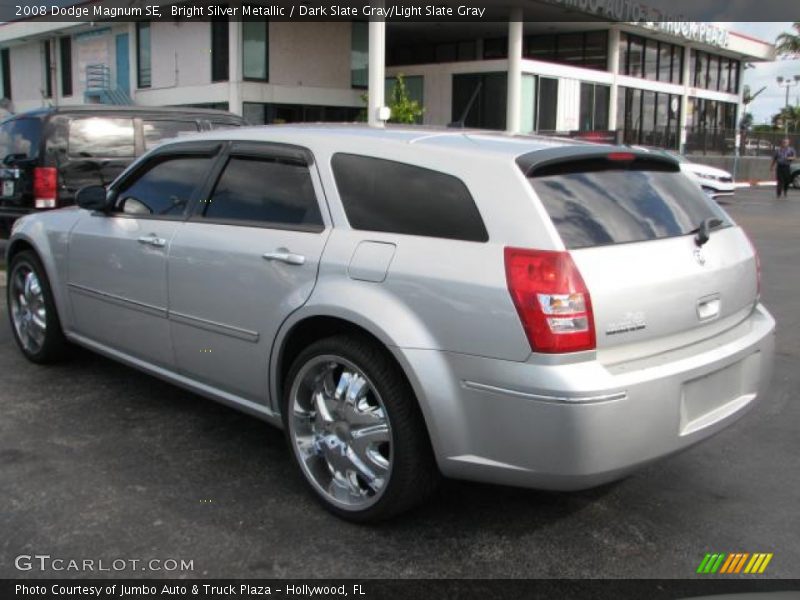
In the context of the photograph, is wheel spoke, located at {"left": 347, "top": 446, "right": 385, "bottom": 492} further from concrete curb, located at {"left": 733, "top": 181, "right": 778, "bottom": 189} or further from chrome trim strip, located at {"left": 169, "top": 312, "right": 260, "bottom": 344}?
concrete curb, located at {"left": 733, "top": 181, "right": 778, "bottom": 189}

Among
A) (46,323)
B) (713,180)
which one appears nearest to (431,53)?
(713,180)

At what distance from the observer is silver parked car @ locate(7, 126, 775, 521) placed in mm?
2787

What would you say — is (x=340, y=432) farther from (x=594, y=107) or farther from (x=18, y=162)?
(x=594, y=107)

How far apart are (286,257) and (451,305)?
91cm

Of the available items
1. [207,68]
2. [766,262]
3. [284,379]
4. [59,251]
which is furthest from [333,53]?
[284,379]

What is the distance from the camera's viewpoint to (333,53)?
26688mm

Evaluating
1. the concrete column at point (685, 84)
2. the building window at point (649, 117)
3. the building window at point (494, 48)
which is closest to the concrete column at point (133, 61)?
the building window at point (494, 48)

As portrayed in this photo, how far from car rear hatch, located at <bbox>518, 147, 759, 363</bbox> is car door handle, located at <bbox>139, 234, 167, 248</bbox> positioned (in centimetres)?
205

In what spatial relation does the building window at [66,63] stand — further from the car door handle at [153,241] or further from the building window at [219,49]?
the car door handle at [153,241]

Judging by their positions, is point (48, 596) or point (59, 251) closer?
point (48, 596)

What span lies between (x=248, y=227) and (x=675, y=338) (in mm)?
1973

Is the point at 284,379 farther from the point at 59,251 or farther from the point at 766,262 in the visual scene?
the point at 766,262

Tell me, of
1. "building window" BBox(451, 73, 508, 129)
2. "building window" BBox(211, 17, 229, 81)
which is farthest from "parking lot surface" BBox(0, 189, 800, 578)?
"building window" BBox(451, 73, 508, 129)

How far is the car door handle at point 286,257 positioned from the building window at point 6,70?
3840 cm
